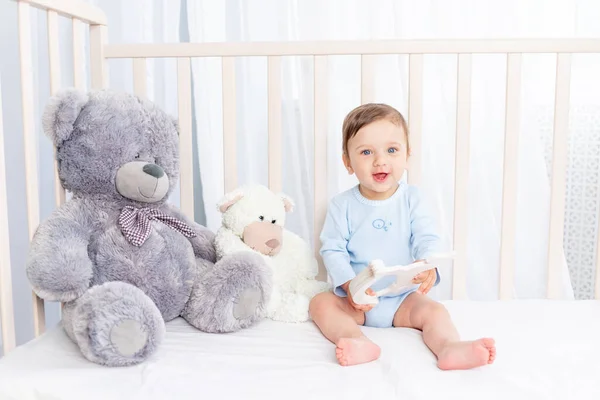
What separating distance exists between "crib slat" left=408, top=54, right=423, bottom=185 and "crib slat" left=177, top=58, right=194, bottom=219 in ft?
1.59

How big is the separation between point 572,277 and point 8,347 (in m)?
1.36

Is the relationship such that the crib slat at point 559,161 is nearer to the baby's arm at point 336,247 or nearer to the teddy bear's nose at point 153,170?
the baby's arm at point 336,247

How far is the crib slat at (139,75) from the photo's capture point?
4.40 ft

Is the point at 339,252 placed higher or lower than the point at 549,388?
higher

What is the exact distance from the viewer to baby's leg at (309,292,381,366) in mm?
918

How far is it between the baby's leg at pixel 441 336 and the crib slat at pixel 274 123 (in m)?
0.40

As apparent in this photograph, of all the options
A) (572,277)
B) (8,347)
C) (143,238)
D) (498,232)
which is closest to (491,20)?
(498,232)

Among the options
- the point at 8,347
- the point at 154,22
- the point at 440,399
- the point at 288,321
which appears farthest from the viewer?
the point at 154,22

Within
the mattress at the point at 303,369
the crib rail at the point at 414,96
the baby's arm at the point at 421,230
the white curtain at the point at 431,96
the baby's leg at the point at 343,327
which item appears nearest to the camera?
the mattress at the point at 303,369

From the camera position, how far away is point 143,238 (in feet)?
3.42

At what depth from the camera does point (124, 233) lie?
104 centimetres

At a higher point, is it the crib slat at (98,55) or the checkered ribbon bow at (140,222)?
the crib slat at (98,55)

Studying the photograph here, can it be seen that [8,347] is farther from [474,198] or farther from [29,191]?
[474,198]

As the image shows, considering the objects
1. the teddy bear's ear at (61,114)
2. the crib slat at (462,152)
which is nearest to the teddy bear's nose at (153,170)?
the teddy bear's ear at (61,114)
